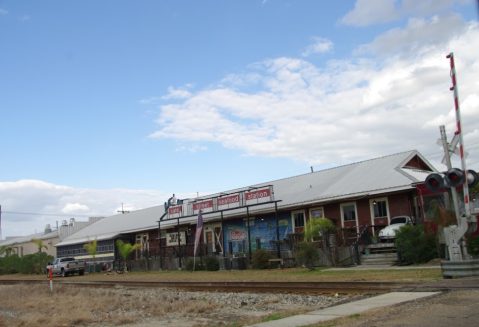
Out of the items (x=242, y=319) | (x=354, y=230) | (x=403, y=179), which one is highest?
(x=403, y=179)

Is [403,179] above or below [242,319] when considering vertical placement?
above

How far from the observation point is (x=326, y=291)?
45.7 ft

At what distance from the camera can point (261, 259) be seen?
26797 millimetres

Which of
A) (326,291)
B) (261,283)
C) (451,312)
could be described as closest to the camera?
(451,312)

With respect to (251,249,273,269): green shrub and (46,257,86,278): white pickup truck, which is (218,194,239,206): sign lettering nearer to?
(251,249,273,269): green shrub

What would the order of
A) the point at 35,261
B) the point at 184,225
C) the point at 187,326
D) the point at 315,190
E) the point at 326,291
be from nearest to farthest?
the point at 187,326 < the point at 326,291 < the point at 315,190 < the point at 184,225 < the point at 35,261

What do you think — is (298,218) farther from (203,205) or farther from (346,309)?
(346,309)

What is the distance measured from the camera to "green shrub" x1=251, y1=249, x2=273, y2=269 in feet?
87.9

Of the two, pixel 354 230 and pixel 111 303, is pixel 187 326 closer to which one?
pixel 111 303

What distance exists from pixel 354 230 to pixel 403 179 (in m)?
3.83

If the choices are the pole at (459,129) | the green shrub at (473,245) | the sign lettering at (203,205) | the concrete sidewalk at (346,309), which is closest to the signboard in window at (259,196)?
the sign lettering at (203,205)

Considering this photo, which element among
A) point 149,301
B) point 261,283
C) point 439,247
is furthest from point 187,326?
point 439,247

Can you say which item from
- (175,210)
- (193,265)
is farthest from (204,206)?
(193,265)

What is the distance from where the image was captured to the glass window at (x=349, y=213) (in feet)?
92.3
